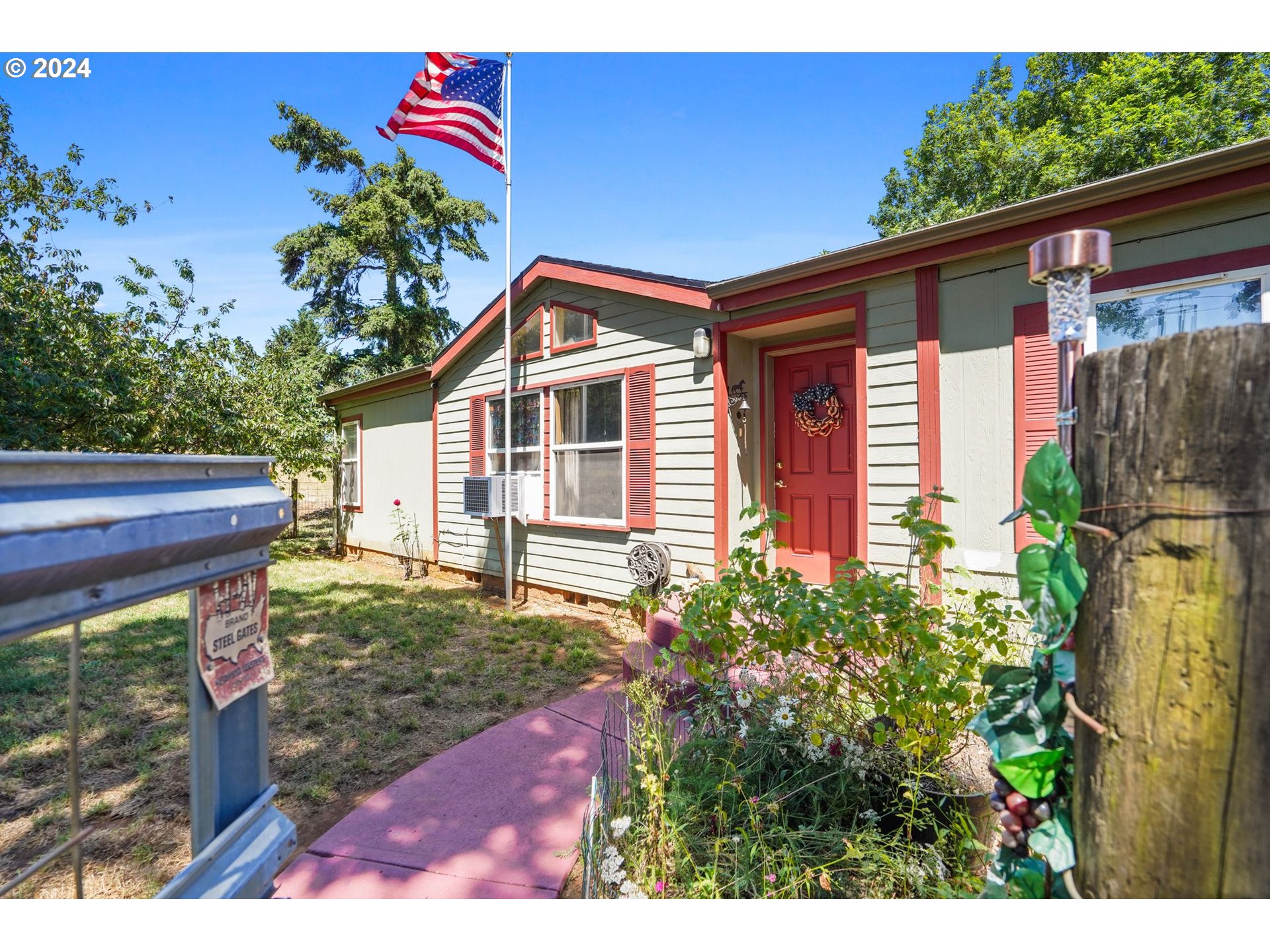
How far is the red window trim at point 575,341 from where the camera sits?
604 centimetres

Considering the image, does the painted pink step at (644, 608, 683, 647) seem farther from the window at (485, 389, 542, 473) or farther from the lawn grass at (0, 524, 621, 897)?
the window at (485, 389, 542, 473)

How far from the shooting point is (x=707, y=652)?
2664 mm

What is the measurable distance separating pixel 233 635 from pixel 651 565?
4582mm

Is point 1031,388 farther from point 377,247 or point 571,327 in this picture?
point 377,247

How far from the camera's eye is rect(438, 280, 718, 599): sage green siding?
521 cm

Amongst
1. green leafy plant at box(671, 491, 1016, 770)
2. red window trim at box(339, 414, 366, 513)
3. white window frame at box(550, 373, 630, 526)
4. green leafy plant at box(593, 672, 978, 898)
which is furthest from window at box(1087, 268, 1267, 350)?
red window trim at box(339, 414, 366, 513)

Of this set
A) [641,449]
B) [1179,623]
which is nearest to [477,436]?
[641,449]

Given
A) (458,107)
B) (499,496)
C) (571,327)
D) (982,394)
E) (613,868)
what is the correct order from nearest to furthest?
(613,868) → (982,394) → (458,107) → (571,327) → (499,496)

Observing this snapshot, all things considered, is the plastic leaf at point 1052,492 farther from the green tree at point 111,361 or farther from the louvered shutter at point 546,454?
the green tree at point 111,361

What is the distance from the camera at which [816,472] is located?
16.4ft
